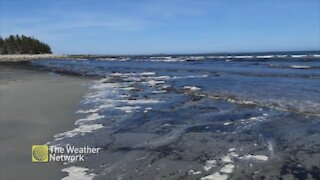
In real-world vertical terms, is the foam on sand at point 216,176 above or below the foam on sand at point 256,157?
above

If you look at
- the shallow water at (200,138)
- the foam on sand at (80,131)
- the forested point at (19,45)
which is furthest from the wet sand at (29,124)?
the forested point at (19,45)

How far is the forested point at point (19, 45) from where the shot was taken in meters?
132

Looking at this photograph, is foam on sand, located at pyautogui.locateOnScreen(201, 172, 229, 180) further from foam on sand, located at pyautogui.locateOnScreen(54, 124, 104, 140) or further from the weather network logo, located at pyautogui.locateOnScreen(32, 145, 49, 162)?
foam on sand, located at pyautogui.locateOnScreen(54, 124, 104, 140)

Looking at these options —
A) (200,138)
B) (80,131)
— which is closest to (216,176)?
(200,138)

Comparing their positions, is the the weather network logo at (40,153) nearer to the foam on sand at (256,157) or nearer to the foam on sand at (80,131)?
the foam on sand at (80,131)

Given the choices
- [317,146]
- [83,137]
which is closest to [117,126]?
[83,137]

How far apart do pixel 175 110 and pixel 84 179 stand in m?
7.22

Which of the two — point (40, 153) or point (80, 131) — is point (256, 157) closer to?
point (40, 153)

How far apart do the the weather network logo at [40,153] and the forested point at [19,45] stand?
437 feet

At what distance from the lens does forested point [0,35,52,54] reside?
131875 mm

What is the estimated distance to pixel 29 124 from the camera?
10.4 m

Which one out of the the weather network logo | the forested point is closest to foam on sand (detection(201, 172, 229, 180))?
the the weather network logo

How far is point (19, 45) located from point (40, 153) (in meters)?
136

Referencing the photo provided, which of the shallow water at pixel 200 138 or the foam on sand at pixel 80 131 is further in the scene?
the foam on sand at pixel 80 131
